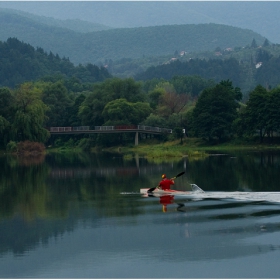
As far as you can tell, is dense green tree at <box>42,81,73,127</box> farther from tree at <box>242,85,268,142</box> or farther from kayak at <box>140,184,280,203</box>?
kayak at <box>140,184,280,203</box>

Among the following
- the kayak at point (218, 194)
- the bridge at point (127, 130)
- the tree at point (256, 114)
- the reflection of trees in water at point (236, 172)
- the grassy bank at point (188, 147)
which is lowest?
the grassy bank at point (188, 147)

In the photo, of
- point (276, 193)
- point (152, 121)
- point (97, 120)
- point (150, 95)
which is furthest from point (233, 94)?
point (276, 193)

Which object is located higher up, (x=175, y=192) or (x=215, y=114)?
(x=215, y=114)

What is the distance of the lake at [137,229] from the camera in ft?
79.3

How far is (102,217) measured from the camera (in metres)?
34.0

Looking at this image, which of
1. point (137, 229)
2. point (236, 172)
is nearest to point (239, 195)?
point (137, 229)

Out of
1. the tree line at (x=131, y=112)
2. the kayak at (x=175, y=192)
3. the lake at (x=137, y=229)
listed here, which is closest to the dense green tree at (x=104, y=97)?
the tree line at (x=131, y=112)

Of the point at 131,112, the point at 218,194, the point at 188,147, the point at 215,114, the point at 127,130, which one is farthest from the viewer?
the point at 131,112

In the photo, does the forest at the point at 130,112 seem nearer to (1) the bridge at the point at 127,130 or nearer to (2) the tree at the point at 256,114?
(2) the tree at the point at 256,114

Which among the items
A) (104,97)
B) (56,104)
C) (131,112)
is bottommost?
(131,112)

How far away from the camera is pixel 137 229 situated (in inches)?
1203

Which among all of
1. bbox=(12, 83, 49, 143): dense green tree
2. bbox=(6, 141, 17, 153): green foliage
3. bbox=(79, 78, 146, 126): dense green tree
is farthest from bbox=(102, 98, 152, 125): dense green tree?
bbox=(6, 141, 17, 153): green foliage

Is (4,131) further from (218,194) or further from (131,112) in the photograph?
(218,194)

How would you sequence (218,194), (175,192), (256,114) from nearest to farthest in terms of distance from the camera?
(218,194) → (175,192) → (256,114)
